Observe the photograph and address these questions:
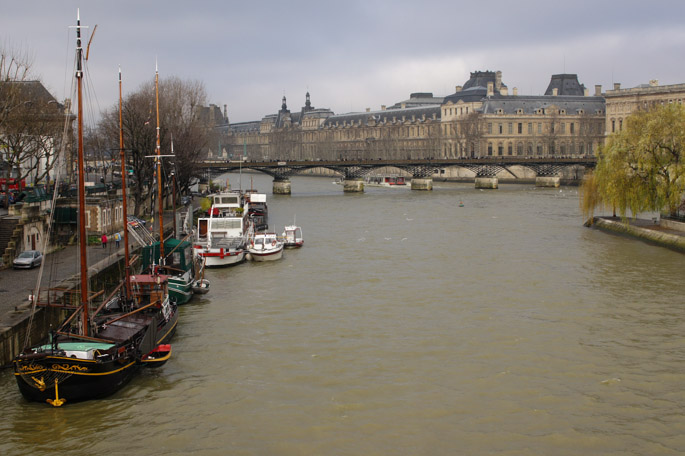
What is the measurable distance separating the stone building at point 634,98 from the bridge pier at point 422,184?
27620 mm

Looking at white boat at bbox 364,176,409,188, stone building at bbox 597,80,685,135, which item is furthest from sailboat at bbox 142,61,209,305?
stone building at bbox 597,80,685,135

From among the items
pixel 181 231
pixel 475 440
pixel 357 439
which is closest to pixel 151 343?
pixel 357 439

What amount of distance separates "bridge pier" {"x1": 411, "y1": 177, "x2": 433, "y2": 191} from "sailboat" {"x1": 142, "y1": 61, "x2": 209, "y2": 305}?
187 feet

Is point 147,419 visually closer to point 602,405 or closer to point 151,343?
point 151,343

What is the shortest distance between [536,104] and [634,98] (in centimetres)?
1461

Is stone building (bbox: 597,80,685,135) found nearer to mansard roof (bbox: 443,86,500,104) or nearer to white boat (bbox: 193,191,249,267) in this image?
mansard roof (bbox: 443,86,500,104)

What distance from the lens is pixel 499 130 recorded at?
11025cm

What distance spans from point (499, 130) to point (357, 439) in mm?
100737

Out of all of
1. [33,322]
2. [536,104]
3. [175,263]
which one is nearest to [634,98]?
[536,104]

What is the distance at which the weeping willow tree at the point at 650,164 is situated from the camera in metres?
36.4

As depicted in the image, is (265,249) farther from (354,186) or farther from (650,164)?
(354,186)

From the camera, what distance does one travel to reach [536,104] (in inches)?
4373

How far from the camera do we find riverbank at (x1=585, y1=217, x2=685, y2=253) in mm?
33272

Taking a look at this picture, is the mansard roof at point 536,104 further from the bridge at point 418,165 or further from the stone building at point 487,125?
the bridge at point 418,165
